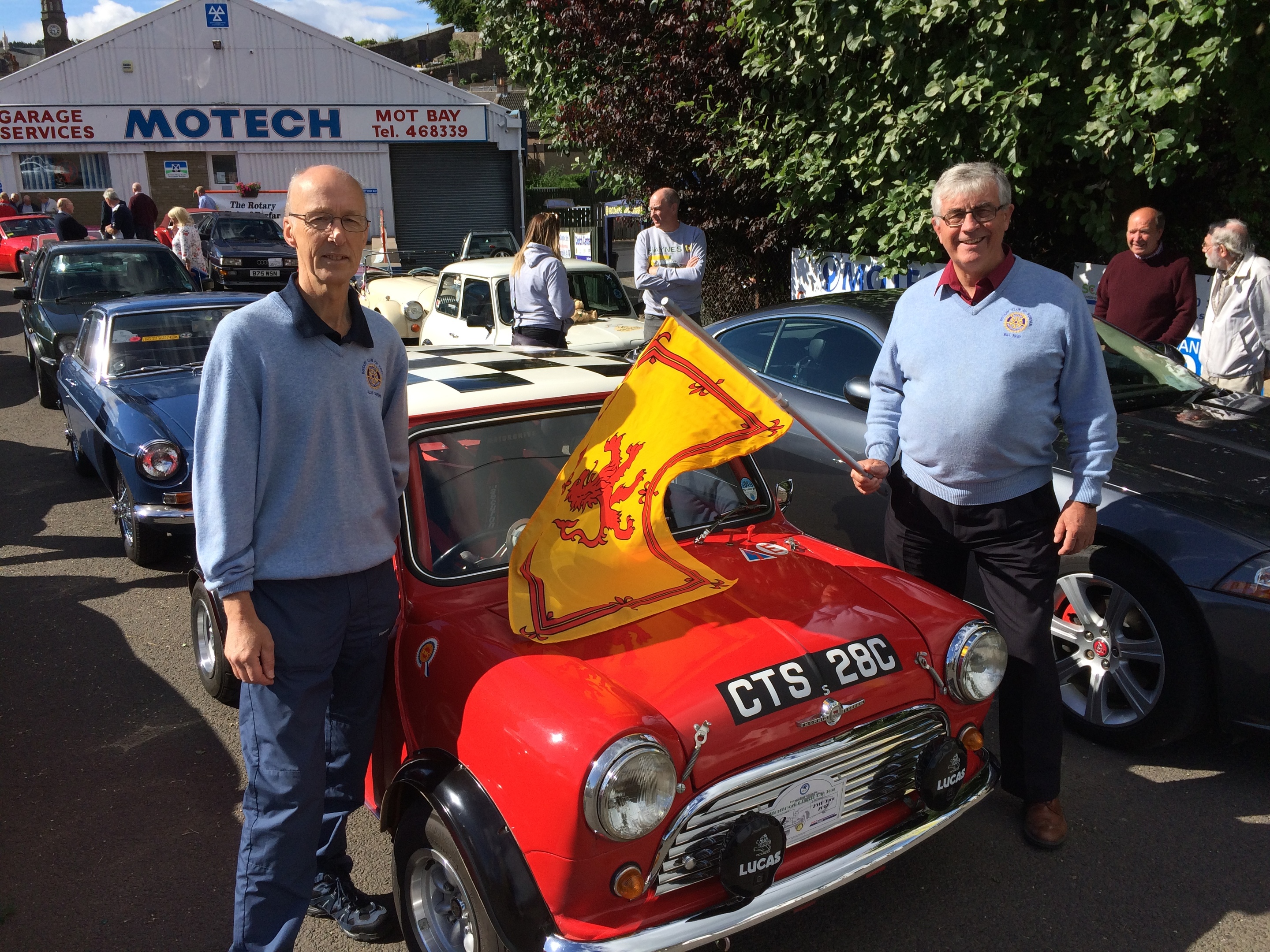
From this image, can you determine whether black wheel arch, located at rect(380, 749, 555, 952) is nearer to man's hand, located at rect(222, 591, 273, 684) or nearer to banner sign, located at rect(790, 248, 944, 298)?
man's hand, located at rect(222, 591, 273, 684)

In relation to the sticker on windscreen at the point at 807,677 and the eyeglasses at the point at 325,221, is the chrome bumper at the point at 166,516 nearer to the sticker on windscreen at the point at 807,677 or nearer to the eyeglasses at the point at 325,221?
the eyeglasses at the point at 325,221

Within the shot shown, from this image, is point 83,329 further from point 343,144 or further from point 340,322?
point 343,144

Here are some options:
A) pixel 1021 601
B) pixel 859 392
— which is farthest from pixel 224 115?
pixel 1021 601

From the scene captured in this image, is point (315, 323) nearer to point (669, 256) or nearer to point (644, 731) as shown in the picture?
point (644, 731)

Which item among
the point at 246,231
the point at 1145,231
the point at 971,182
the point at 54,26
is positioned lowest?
the point at 1145,231

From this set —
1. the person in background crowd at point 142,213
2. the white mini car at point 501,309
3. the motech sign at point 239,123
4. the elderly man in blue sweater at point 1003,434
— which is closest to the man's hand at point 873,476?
the elderly man in blue sweater at point 1003,434

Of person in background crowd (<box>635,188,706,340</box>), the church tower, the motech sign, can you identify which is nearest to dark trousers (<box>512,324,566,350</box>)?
person in background crowd (<box>635,188,706,340</box>)

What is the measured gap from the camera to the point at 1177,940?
116 inches

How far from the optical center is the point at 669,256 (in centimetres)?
782

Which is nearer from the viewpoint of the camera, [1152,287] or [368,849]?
[368,849]

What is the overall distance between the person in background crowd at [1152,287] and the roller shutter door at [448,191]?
2492 cm

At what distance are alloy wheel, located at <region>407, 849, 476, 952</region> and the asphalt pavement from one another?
1.14ft

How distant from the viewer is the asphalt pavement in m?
2.99

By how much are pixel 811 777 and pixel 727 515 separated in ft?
3.82
